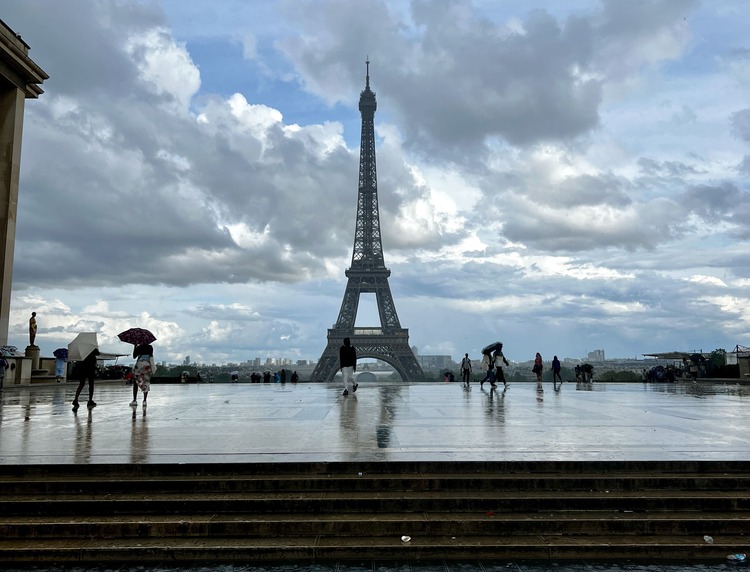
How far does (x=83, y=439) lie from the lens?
970 centimetres

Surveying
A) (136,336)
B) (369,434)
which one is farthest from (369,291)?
(369,434)

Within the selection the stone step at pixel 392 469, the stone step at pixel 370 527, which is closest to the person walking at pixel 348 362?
the stone step at pixel 392 469

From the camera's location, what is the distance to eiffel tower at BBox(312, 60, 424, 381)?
78.4 metres

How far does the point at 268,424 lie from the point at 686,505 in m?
7.75

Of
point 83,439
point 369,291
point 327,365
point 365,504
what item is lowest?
point 327,365

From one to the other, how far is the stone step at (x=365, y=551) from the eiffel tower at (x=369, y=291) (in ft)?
226

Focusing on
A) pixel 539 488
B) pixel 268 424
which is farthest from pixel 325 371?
pixel 539 488

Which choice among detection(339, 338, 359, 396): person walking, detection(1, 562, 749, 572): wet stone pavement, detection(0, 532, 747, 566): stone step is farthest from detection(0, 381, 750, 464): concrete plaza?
detection(339, 338, 359, 396): person walking

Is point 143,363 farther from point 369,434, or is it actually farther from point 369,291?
point 369,291

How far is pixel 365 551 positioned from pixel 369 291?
269 ft

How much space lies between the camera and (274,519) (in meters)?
6.50

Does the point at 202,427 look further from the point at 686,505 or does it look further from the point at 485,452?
the point at 686,505

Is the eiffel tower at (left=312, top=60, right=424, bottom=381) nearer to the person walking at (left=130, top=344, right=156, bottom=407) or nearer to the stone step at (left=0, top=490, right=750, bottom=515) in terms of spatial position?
the person walking at (left=130, top=344, right=156, bottom=407)

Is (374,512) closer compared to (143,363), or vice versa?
(374,512)
